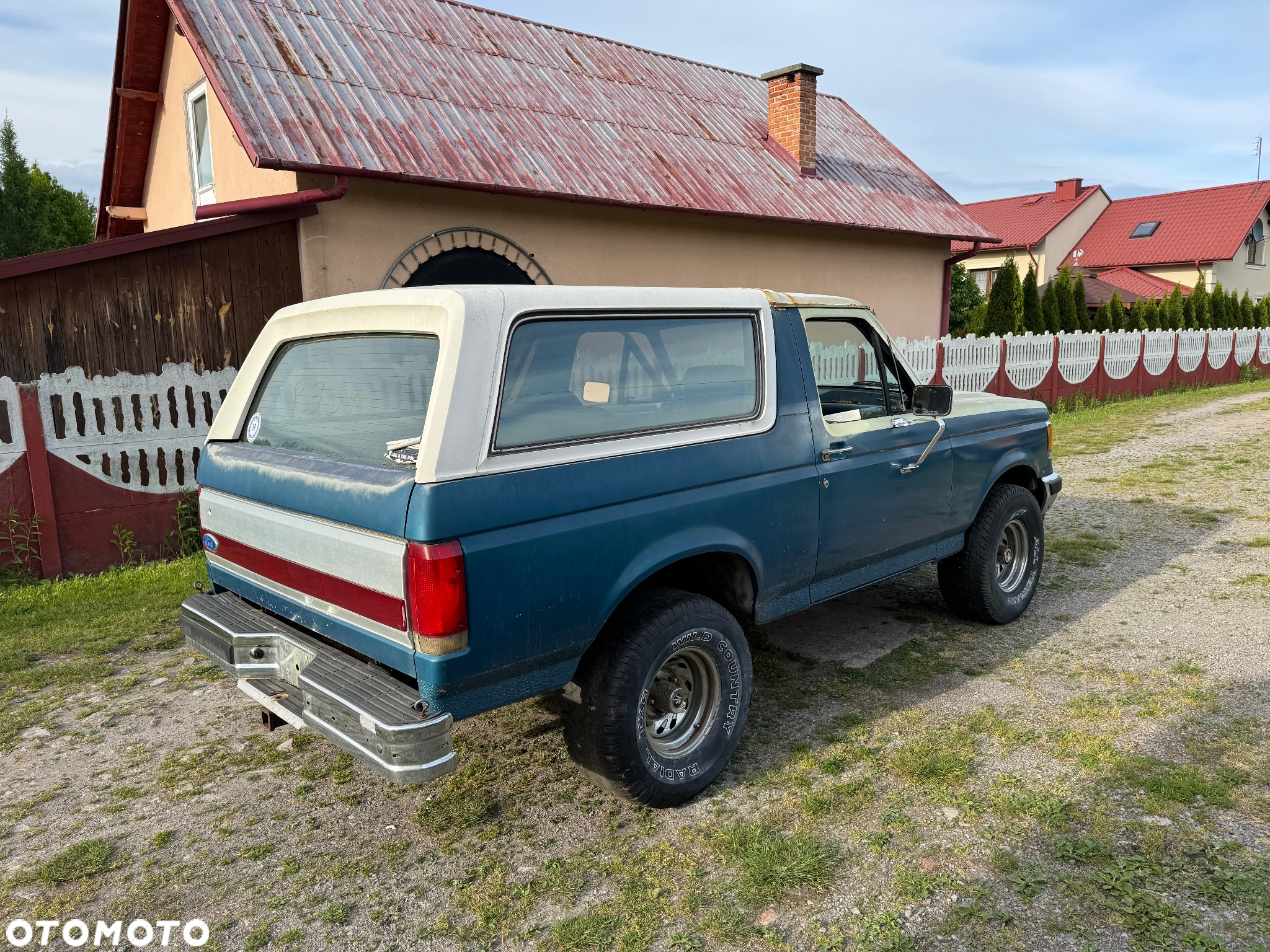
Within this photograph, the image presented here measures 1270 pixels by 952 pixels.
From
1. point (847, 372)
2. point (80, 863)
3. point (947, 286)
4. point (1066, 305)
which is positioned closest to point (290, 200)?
point (847, 372)

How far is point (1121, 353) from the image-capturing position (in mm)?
17203

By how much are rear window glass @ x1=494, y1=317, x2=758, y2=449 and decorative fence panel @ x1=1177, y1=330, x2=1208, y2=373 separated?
62.7ft

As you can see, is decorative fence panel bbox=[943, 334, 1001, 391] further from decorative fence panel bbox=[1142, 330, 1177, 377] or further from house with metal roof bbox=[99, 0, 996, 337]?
decorative fence panel bbox=[1142, 330, 1177, 377]

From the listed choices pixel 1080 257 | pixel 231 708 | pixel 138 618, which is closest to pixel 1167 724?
pixel 231 708

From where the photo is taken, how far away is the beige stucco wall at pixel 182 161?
32.3 feet

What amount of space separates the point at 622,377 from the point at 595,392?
17 centimetres

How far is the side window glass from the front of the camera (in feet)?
13.8

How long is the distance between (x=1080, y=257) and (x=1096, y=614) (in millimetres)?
38819

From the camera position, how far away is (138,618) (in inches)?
220

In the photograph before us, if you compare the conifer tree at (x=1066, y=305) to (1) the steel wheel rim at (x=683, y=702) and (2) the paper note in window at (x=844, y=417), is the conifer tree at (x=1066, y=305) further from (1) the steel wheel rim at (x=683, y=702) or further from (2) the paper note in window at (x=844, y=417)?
(1) the steel wheel rim at (x=683, y=702)

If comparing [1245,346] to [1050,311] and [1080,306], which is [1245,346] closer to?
[1080,306]

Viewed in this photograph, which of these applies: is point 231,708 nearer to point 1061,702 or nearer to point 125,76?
point 1061,702

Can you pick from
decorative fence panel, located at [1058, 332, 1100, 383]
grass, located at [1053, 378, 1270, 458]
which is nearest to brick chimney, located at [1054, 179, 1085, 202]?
grass, located at [1053, 378, 1270, 458]

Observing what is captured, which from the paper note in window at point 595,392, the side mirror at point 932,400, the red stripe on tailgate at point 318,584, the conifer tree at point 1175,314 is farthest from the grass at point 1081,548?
the conifer tree at point 1175,314
